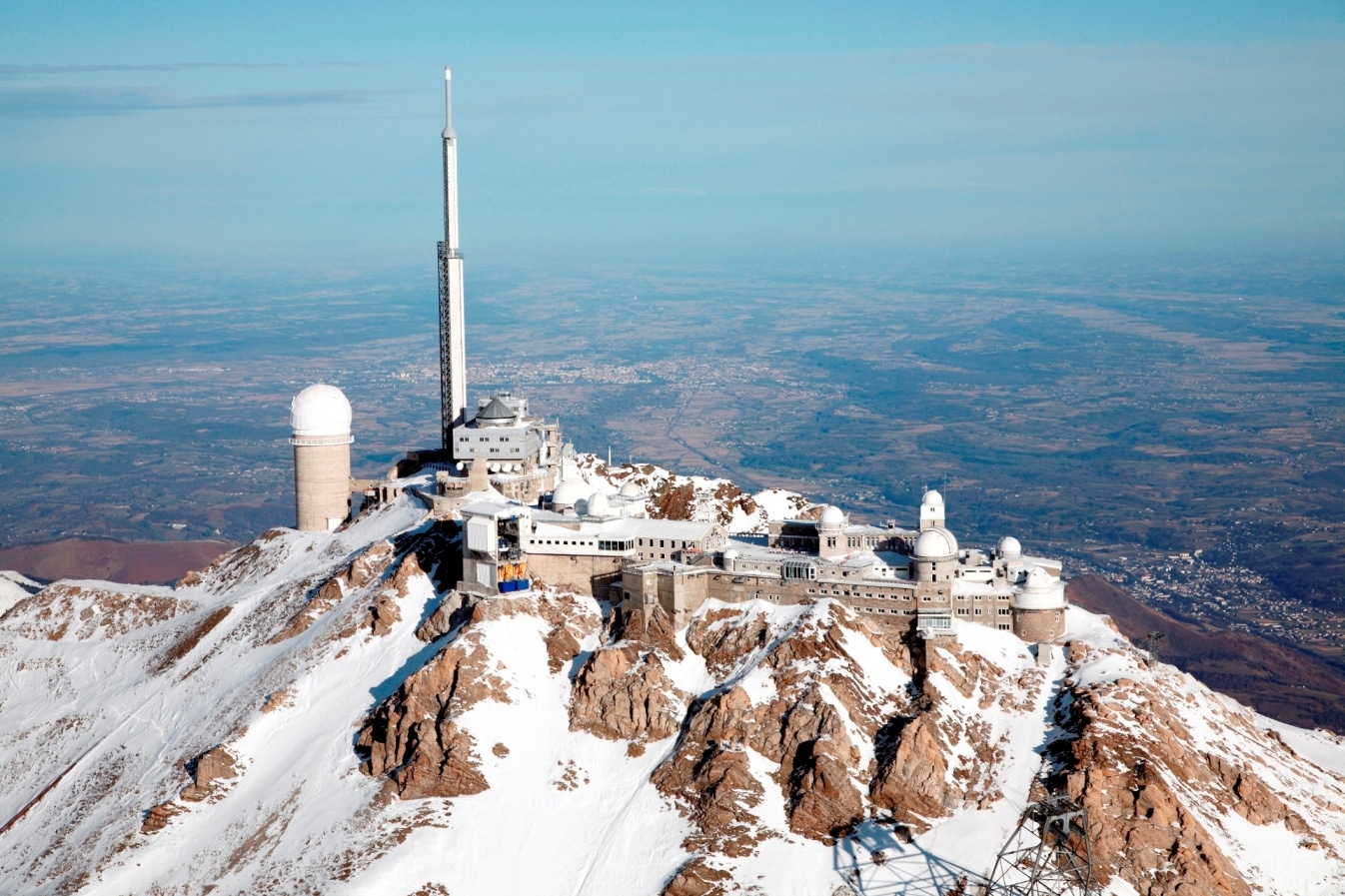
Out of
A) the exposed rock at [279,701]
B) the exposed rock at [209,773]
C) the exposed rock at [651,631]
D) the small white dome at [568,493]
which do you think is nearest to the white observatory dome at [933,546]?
the exposed rock at [651,631]

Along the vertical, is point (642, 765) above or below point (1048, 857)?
below

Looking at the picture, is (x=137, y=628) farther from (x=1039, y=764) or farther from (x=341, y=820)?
(x=1039, y=764)

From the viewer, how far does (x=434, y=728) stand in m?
90.9

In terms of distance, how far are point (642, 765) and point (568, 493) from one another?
965 inches

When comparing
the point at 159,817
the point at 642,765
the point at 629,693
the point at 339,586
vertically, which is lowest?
the point at 159,817

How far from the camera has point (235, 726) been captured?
97875mm

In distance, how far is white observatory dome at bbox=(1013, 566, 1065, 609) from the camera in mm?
98625

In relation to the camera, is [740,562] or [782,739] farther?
[740,562]

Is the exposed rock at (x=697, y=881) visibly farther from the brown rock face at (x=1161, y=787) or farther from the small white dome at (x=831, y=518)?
the small white dome at (x=831, y=518)

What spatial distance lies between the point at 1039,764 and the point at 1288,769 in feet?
55.4

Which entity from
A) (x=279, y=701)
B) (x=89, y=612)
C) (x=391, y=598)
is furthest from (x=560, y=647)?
(x=89, y=612)

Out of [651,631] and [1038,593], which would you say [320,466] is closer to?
[651,631]

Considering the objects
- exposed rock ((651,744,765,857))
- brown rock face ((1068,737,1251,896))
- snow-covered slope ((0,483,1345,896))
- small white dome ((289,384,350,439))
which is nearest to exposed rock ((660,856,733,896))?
snow-covered slope ((0,483,1345,896))

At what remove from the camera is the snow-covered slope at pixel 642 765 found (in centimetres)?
8256
